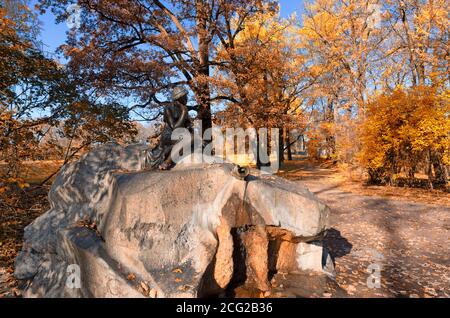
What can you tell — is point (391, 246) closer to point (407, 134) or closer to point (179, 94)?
point (179, 94)

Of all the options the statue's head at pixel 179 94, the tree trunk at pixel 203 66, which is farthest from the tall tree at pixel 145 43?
the statue's head at pixel 179 94

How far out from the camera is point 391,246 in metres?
6.81

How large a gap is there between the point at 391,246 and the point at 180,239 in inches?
219

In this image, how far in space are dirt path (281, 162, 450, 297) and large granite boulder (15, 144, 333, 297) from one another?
2.93 feet

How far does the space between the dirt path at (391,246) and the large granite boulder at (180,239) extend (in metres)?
0.89

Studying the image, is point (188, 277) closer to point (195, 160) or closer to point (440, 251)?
point (195, 160)

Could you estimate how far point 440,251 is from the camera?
21.0 ft

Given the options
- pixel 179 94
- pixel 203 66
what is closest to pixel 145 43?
pixel 203 66

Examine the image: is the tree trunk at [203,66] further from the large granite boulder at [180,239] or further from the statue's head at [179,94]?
the large granite boulder at [180,239]

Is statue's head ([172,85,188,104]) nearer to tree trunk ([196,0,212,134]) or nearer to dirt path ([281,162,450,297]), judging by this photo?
dirt path ([281,162,450,297])

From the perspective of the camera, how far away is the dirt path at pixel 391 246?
4820 mm

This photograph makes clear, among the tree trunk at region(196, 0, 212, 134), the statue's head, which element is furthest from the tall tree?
the statue's head
